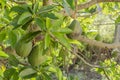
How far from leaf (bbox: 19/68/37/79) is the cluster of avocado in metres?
0.03

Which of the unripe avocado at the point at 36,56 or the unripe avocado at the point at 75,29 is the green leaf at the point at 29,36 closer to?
the unripe avocado at the point at 36,56

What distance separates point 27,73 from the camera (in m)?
0.99

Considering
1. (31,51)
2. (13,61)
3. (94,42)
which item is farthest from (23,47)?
(94,42)

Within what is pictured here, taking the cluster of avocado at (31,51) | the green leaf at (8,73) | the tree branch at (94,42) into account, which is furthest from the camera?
the tree branch at (94,42)

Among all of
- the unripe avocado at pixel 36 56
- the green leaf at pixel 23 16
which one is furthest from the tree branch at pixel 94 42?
the green leaf at pixel 23 16

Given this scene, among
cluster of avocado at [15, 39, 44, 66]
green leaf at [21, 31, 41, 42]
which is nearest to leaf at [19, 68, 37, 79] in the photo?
cluster of avocado at [15, 39, 44, 66]

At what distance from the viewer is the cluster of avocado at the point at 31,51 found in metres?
0.94

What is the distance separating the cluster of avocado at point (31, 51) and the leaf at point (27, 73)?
0.09 feet

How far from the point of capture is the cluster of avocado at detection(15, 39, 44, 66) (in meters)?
0.94

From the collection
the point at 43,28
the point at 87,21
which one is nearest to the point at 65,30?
the point at 43,28

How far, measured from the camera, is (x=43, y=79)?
1025 mm

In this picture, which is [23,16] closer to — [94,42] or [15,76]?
[15,76]

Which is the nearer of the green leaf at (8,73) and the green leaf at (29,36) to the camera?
the green leaf at (29,36)

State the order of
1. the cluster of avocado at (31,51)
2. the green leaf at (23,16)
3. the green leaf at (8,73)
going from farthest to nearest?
the green leaf at (8,73), the cluster of avocado at (31,51), the green leaf at (23,16)
